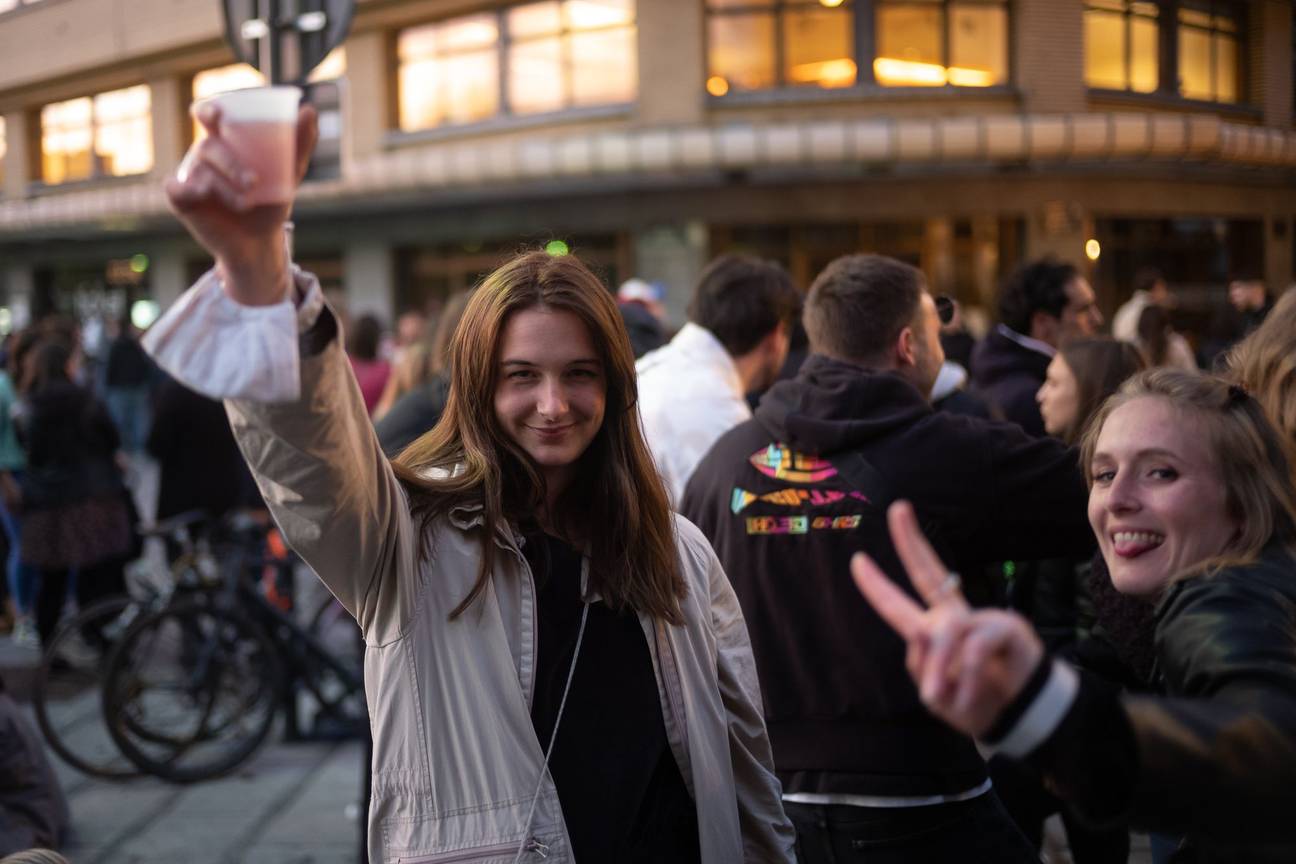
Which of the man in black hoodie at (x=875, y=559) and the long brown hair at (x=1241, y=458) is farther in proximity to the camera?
the man in black hoodie at (x=875, y=559)

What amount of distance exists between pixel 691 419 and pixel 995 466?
1687mm

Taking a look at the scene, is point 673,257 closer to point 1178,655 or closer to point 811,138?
point 811,138

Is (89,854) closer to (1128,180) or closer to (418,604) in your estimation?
(418,604)

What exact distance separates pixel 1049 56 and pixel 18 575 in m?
15.0

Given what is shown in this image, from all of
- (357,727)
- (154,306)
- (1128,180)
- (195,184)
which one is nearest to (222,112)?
(195,184)

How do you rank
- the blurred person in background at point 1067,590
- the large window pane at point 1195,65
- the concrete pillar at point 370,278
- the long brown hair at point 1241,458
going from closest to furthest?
the long brown hair at point 1241,458, the blurred person in background at point 1067,590, the large window pane at point 1195,65, the concrete pillar at point 370,278

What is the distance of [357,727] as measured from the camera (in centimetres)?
658

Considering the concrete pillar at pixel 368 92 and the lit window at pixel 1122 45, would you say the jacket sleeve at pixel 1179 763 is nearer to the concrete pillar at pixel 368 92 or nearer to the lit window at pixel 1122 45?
the lit window at pixel 1122 45

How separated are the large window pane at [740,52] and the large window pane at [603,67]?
3.75ft

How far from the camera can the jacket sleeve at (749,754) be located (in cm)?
243

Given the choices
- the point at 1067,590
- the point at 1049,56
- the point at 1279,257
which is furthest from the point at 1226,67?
the point at 1067,590

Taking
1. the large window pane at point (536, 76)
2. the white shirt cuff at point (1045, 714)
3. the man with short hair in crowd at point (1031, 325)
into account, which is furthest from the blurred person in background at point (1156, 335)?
the large window pane at point (536, 76)

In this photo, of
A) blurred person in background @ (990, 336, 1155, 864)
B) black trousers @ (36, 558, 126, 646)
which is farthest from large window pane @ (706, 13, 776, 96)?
blurred person in background @ (990, 336, 1155, 864)

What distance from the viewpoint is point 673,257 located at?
18.7m
